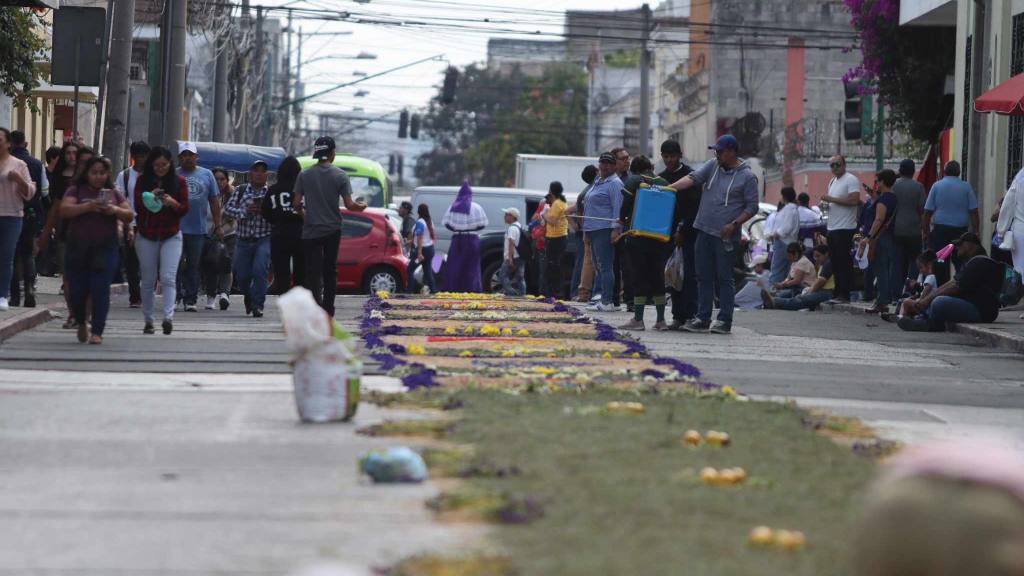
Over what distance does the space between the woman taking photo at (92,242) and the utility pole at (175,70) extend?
13.5m

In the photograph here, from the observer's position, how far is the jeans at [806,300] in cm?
2331

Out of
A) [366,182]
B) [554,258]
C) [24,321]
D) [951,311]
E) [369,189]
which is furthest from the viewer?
[366,182]

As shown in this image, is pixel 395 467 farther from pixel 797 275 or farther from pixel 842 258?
pixel 797 275

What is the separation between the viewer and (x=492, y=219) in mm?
29391

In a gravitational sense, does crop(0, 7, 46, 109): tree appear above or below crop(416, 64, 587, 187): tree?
below

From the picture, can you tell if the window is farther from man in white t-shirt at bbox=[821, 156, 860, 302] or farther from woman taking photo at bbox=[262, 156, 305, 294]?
woman taking photo at bbox=[262, 156, 305, 294]

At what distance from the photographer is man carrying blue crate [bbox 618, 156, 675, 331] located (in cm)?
1609

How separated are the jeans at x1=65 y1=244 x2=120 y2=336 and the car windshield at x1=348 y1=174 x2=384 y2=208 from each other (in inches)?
984

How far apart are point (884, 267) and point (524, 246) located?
654cm

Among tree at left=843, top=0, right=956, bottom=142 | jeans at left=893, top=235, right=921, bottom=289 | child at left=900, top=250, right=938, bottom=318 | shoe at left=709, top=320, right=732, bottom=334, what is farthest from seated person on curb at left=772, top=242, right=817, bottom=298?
tree at left=843, top=0, right=956, bottom=142

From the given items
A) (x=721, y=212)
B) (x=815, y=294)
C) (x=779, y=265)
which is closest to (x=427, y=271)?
(x=779, y=265)

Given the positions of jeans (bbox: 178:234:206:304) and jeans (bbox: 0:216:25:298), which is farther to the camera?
jeans (bbox: 178:234:206:304)

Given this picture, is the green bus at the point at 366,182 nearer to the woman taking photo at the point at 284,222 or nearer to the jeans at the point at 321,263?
the woman taking photo at the point at 284,222

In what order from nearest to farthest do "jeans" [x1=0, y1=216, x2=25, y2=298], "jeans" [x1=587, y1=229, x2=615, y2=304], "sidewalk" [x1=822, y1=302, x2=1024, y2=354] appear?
"jeans" [x1=0, y1=216, x2=25, y2=298] → "sidewalk" [x1=822, y1=302, x2=1024, y2=354] → "jeans" [x1=587, y1=229, x2=615, y2=304]
